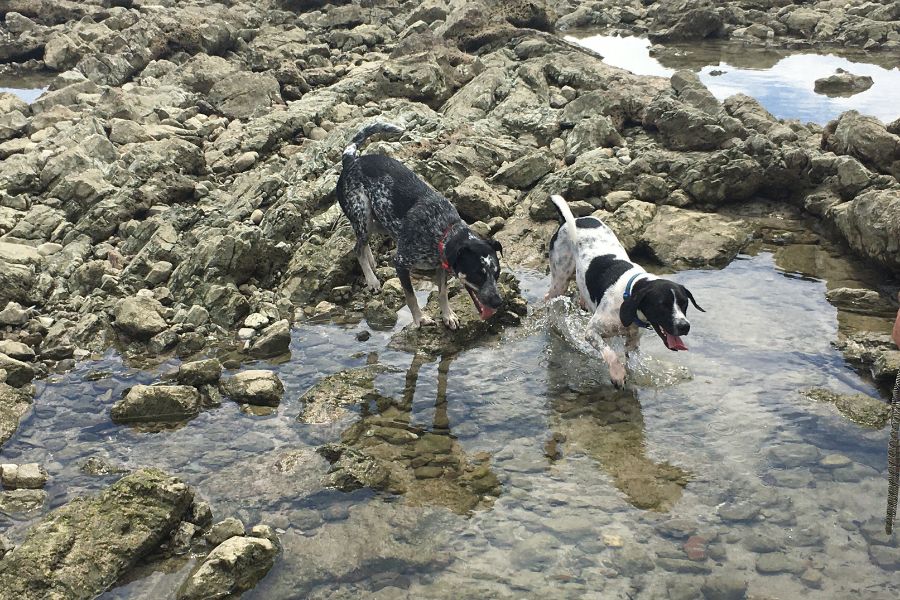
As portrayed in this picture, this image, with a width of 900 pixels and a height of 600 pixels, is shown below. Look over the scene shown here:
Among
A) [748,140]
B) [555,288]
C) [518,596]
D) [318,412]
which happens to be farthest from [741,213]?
[518,596]

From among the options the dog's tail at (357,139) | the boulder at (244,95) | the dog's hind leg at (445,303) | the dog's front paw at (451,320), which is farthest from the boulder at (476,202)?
the boulder at (244,95)

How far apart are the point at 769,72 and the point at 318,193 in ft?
43.8

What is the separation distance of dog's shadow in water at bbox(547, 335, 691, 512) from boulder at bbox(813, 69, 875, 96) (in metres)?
11.8

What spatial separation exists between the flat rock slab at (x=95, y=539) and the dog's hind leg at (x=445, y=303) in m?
3.26

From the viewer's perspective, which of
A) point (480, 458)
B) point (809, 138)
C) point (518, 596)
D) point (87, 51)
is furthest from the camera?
point (87, 51)

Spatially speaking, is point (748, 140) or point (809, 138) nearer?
point (748, 140)

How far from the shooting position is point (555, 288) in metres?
7.69

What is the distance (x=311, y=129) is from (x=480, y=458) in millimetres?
7749

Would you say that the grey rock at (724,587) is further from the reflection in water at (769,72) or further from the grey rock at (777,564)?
the reflection in water at (769,72)

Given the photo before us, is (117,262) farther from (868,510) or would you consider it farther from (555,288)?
(868,510)

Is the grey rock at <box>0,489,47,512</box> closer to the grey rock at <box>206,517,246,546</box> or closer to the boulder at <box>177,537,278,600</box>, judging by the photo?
the grey rock at <box>206,517,246,546</box>

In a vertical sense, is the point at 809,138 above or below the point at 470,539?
above

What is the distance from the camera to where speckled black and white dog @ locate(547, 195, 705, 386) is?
5.82 m

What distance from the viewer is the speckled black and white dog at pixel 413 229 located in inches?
268
